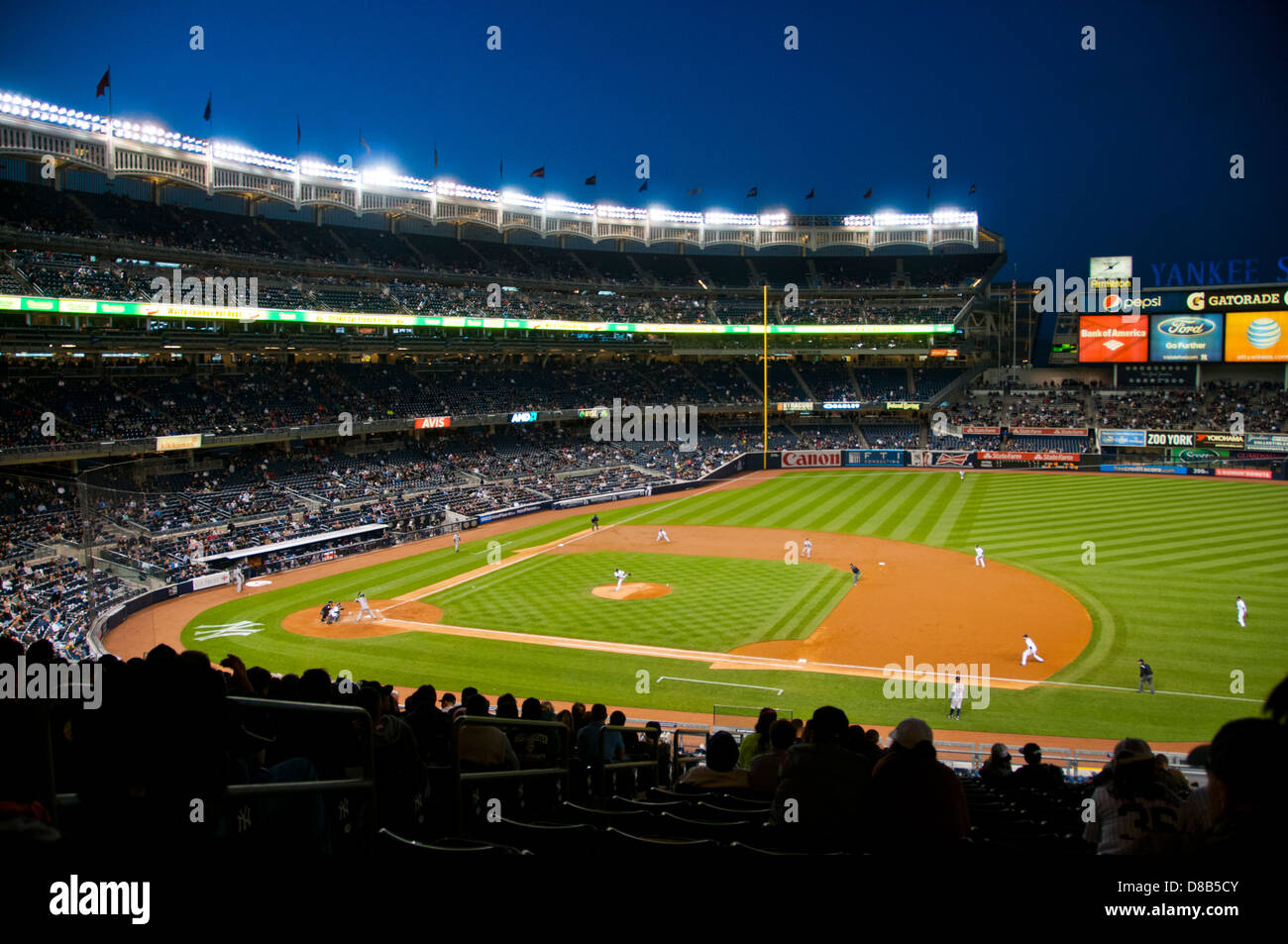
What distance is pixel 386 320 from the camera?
54.0 meters

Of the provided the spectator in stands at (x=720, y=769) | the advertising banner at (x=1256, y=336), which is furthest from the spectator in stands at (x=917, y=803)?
the advertising banner at (x=1256, y=336)

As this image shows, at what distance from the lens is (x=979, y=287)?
272 ft

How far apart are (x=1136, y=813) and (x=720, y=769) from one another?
13.4 feet

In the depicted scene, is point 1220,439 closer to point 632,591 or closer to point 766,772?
point 632,591

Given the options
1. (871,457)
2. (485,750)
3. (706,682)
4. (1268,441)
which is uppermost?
(1268,441)

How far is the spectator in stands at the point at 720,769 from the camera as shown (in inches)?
302

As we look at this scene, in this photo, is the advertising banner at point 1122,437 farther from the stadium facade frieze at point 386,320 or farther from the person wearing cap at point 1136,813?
the person wearing cap at point 1136,813

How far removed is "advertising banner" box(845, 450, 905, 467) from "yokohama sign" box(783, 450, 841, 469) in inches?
38.8

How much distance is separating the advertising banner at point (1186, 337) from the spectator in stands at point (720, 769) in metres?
80.8

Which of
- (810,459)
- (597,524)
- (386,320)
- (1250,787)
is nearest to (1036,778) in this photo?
(1250,787)

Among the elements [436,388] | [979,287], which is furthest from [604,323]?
[979,287]
